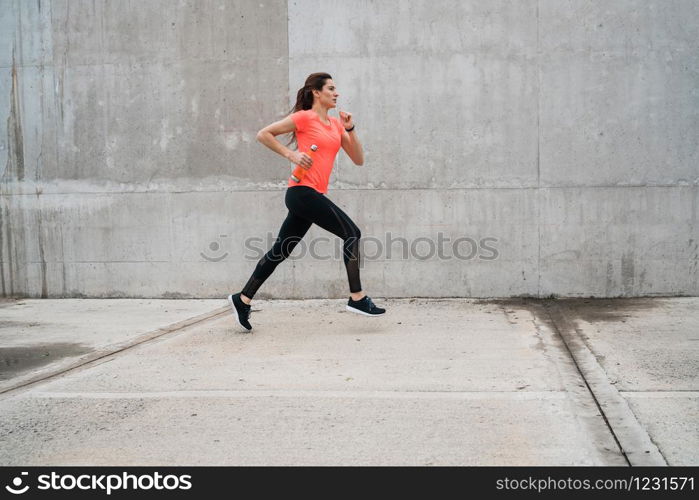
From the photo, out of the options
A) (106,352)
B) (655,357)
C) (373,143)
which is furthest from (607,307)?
(106,352)

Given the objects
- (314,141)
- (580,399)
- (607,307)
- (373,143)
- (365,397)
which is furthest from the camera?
(373,143)

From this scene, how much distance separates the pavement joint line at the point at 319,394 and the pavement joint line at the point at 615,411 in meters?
0.21

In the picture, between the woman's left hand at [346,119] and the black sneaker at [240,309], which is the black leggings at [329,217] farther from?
the black sneaker at [240,309]

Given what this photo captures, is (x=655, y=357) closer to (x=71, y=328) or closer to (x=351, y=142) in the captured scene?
(x=351, y=142)

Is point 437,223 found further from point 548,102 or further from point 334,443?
point 334,443

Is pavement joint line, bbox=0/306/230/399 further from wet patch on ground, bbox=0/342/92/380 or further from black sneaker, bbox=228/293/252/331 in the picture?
black sneaker, bbox=228/293/252/331

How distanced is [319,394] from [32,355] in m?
2.11

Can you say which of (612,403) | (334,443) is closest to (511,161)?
(612,403)

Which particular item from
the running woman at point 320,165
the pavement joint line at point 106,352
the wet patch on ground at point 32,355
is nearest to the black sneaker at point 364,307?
the running woman at point 320,165

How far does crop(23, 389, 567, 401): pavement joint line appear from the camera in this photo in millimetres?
3183

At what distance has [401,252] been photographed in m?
6.23

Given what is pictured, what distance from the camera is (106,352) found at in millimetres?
4344

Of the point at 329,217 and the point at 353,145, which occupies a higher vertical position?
the point at 353,145

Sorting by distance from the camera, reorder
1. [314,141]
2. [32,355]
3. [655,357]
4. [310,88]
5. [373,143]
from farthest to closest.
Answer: [373,143] < [310,88] < [314,141] < [32,355] < [655,357]
